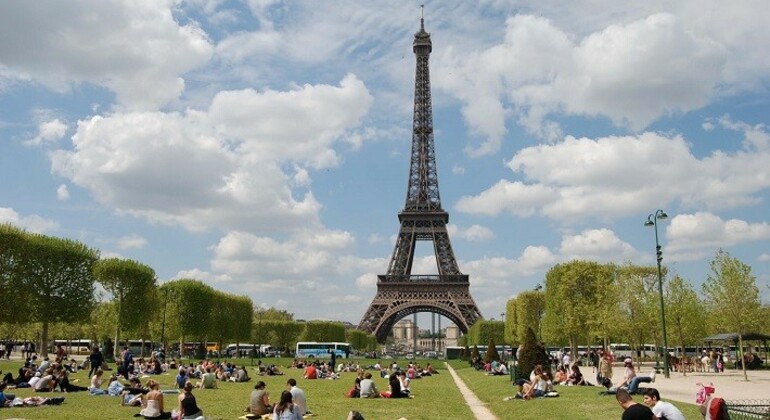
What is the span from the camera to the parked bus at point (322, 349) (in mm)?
93062

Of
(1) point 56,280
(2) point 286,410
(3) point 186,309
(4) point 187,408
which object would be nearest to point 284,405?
(2) point 286,410

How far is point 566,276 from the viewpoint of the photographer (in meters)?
66.9

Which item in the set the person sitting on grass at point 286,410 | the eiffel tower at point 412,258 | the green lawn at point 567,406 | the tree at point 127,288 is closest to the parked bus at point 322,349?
the eiffel tower at point 412,258

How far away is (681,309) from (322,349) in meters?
53.0

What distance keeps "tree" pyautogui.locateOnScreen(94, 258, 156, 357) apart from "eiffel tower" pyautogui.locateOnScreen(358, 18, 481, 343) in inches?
1759

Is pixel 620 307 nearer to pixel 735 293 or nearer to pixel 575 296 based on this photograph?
pixel 575 296

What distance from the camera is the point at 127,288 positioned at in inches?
2375

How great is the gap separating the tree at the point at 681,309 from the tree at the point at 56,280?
4641 centimetres

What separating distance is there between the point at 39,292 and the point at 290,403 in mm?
43677

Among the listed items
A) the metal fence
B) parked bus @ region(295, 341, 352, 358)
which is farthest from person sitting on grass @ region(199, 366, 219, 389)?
parked bus @ region(295, 341, 352, 358)

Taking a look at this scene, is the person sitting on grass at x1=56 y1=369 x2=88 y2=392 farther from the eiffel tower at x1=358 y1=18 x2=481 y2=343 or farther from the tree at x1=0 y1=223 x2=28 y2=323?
the eiffel tower at x1=358 y1=18 x2=481 y2=343

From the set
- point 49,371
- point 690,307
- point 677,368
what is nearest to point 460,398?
point 49,371

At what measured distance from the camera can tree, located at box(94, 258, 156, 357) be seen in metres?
59.4

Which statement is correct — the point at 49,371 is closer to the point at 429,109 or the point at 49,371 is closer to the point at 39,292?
the point at 39,292
